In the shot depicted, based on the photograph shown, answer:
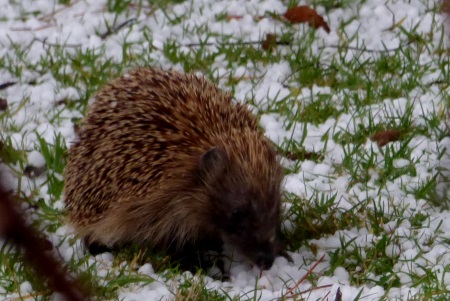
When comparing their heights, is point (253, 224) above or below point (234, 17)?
below

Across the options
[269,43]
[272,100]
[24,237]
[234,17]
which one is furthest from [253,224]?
[234,17]

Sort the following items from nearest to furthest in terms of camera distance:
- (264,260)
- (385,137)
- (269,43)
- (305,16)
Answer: (264,260)
(385,137)
(269,43)
(305,16)

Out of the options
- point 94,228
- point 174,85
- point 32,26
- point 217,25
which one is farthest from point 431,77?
point 32,26

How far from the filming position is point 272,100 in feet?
16.5

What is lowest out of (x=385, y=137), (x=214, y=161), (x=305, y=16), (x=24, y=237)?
(x=24, y=237)

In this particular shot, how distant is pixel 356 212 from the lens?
380cm

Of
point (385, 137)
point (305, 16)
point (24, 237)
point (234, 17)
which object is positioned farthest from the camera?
point (234, 17)

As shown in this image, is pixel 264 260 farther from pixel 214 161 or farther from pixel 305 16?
pixel 305 16

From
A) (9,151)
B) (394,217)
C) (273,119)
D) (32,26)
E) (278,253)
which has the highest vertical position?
(32,26)

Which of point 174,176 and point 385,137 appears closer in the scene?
point 174,176

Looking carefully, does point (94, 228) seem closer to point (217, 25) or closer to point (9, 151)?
point (9, 151)

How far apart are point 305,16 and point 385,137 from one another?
1.74 metres

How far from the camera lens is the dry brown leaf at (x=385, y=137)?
4446mm

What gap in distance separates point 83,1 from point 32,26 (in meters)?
0.50
